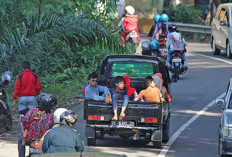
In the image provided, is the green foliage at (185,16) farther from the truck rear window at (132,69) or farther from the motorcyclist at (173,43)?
the truck rear window at (132,69)

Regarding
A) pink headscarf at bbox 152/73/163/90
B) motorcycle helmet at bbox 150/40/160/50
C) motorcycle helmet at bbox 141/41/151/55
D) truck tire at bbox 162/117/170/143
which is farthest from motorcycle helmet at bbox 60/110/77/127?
motorcycle helmet at bbox 150/40/160/50

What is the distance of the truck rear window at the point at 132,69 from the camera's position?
1525 cm

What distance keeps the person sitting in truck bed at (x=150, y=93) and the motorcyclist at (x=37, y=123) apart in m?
4.31

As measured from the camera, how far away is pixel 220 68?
84.7 feet

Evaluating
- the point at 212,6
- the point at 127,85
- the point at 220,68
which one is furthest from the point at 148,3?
the point at 127,85

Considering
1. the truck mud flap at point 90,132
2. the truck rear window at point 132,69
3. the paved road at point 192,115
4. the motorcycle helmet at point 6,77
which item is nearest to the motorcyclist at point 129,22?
the paved road at point 192,115

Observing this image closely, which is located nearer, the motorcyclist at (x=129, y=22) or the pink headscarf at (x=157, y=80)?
the pink headscarf at (x=157, y=80)

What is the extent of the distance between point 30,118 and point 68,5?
46.7 ft

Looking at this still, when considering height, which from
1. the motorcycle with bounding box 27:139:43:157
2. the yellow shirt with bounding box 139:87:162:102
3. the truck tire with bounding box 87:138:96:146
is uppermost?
the motorcycle with bounding box 27:139:43:157

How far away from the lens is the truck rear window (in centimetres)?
1525

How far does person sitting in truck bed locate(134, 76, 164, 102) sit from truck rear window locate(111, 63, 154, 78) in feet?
4.36

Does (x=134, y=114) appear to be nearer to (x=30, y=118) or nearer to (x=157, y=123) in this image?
(x=157, y=123)

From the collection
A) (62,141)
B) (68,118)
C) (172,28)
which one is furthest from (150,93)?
(172,28)

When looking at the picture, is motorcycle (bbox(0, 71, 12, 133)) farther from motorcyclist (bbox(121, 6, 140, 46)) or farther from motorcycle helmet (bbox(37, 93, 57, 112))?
motorcyclist (bbox(121, 6, 140, 46))
